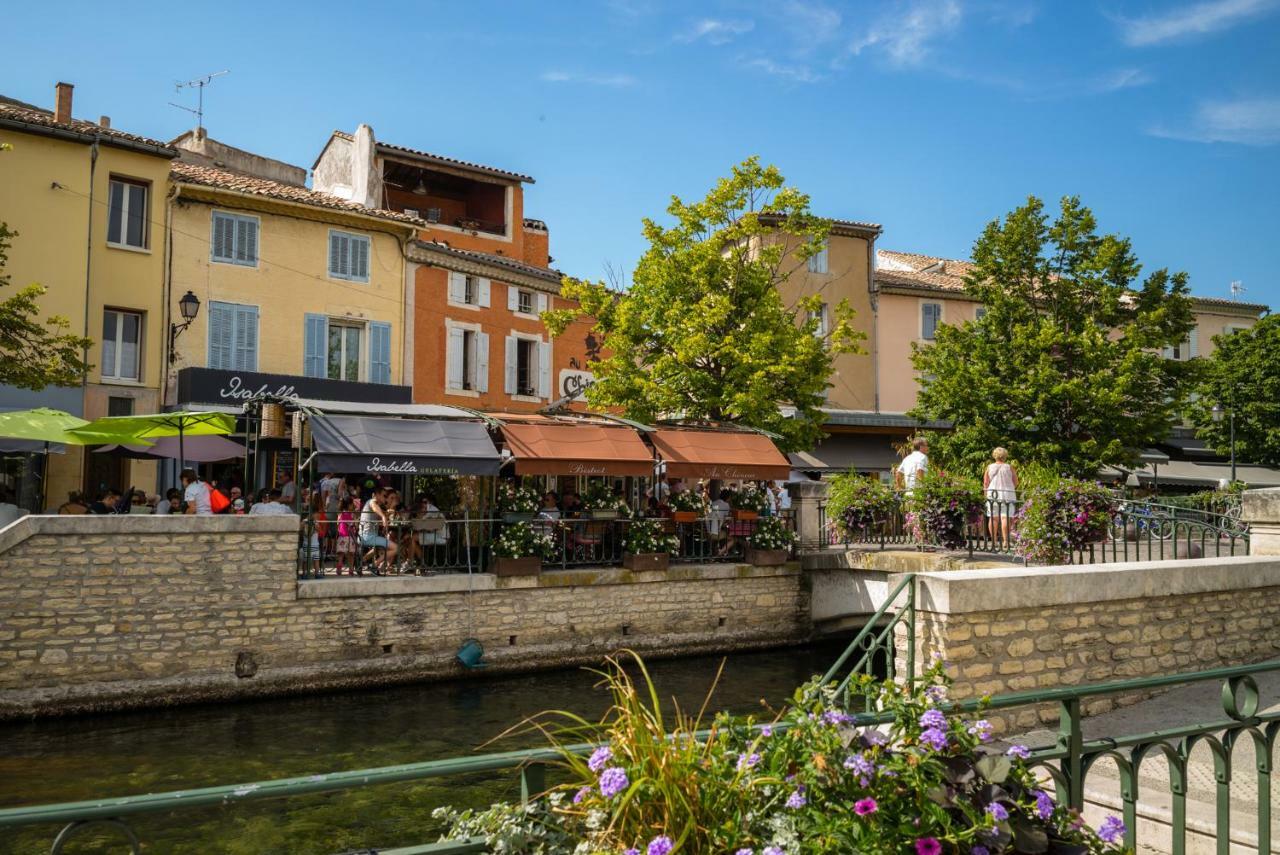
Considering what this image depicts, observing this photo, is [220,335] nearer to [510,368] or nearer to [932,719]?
[510,368]

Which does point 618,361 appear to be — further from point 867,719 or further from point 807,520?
point 867,719

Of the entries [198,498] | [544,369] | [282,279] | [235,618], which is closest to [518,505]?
[235,618]

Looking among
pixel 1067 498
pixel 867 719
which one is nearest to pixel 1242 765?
pixel 867 719

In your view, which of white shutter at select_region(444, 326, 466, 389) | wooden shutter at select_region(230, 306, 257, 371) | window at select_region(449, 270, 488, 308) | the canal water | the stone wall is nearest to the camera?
the stone wall

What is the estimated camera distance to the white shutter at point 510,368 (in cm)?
2872

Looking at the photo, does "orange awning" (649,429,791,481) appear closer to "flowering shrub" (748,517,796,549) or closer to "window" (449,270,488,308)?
"flowering shrub" (748,517,796,549)

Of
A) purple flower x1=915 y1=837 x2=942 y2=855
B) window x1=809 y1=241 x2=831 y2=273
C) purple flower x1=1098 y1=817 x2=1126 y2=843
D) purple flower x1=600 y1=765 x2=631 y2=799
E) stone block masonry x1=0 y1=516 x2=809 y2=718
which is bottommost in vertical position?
stone block masonry x1=0 y1=516 x2=809 y2=718

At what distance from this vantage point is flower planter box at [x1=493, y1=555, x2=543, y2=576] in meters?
16.1

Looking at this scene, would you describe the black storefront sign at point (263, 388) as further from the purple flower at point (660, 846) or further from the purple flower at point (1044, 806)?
the purple flower at point (1044, 806)

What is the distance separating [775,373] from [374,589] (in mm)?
10426

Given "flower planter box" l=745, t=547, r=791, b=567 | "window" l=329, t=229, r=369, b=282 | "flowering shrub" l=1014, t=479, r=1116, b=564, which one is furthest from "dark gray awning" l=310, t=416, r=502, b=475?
"window" l=329, t=229, r=369, b=282

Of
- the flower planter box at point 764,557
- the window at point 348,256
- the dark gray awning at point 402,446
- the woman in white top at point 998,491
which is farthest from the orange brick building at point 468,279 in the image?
the woman in white top at point 998,491

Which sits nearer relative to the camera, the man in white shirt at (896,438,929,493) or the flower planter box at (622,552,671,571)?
the man in white shirt at (896,438,929,493)

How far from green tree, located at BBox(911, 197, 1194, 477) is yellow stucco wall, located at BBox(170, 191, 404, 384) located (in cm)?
1571
